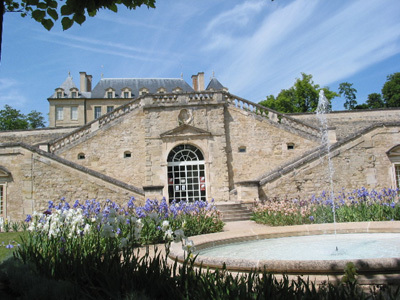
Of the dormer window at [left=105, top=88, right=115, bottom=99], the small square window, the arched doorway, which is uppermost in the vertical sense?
the dormer window at [left=105, top=88, right=115, bottom=99]

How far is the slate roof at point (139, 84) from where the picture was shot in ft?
125

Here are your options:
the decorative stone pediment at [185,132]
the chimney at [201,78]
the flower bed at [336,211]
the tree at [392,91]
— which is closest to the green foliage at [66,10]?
the flower bed at [336,211]

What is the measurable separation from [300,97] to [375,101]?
18.1 m

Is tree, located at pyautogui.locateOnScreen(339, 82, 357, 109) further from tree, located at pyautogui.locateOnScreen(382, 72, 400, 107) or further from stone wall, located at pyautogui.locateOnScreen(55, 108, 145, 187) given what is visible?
stone wall, located at pyautogui.locateOnScreen(55, 108, 145, 187)

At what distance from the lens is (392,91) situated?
149 ft

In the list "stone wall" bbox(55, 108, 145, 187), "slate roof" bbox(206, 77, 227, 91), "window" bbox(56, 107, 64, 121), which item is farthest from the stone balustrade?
"window" bbox(56, 107, 64, 121)

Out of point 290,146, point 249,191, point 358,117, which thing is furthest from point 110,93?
point 249,191

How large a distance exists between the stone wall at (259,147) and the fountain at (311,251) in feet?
34.6

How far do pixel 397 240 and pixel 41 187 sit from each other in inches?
444

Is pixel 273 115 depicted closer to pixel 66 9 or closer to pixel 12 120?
pixel 66 9

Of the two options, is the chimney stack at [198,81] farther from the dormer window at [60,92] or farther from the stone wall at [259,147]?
the stone wall at [259,147]

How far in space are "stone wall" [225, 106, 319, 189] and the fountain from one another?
10559 mm

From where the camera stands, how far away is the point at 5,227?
11.3 meters

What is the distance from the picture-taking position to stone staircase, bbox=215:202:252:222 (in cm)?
1210
